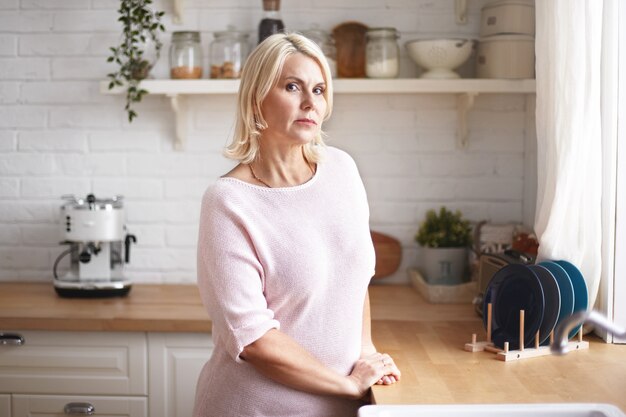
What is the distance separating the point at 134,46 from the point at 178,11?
0.83 ft

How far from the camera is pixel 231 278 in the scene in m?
1.96

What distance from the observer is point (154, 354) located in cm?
293

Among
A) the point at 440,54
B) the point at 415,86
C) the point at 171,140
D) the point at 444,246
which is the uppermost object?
the point at 440,54

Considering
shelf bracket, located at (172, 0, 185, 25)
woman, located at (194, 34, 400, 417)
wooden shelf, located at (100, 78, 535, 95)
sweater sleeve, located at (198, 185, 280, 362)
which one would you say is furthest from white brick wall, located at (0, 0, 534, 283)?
sweater sleeve, located at (198, 185, 280, 362)

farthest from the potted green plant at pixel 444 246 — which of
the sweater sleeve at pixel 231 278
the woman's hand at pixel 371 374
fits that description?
the sweater sleeve at pixel 231 278

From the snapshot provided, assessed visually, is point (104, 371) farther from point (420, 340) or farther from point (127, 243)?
point (420, 340)

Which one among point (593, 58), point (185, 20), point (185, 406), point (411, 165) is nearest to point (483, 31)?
point (411, 165)

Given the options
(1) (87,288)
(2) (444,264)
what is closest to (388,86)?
(2) (444,264)

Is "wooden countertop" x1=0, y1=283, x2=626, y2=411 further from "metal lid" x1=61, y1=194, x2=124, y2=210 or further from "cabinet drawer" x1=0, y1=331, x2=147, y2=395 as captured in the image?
"metal lid" x1=61, y1=194, x2=124, y2=210

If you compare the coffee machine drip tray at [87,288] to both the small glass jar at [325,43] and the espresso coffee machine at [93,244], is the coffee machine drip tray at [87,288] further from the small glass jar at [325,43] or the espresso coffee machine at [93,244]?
the small glass jar at [325,43]

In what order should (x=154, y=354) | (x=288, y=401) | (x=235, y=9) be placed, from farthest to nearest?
(x=235, y=9) → (x=154, y=354) → (x=288, y=401)

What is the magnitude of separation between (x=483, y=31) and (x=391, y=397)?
1.79 metres

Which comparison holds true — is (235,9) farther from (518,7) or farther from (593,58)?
(593,58)

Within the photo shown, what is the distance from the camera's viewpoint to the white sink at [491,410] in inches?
72.4
